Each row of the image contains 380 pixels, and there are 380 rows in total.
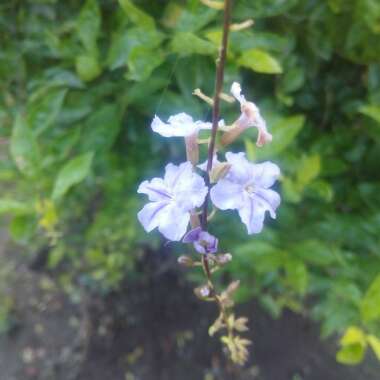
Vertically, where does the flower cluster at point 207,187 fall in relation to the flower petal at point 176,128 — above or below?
below

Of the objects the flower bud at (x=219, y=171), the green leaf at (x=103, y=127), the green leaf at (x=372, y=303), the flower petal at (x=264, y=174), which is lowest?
the green leaf at (x=372, y=303)

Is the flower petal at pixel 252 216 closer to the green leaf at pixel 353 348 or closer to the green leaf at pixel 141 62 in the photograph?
the green leaf at pixel 141 62

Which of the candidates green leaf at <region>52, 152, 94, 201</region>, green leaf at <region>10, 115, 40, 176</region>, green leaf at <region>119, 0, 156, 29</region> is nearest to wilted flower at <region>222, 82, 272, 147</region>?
green leaf at <region>119, 0, 156, 29</region>

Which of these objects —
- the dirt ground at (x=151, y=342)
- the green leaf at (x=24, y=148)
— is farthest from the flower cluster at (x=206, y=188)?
the dirt ground at (x=151, y=342)

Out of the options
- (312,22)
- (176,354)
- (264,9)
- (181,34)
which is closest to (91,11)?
(181,34)

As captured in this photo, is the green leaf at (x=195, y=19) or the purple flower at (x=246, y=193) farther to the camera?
the green leaf at (x=195, y=19)

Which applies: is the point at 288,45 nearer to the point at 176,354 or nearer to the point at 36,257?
the point at 176,354
